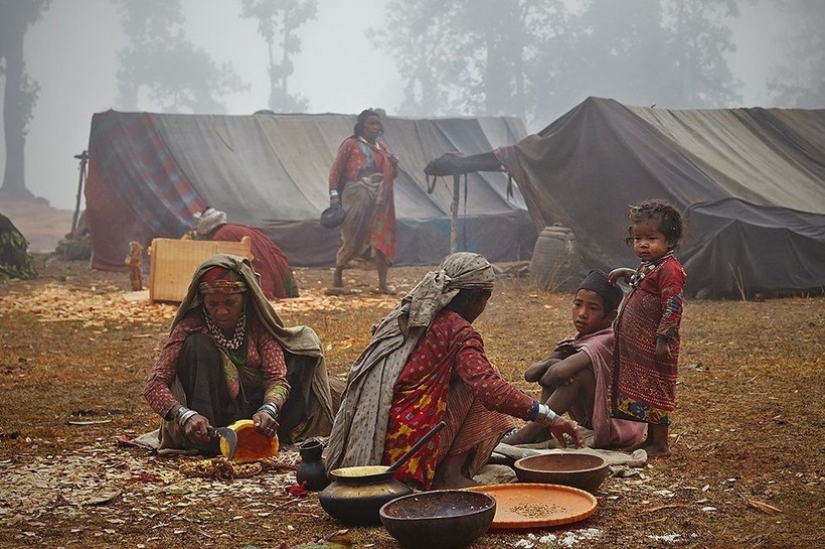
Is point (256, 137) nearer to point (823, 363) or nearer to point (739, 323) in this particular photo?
point (739, 323)

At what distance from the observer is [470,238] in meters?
18.4

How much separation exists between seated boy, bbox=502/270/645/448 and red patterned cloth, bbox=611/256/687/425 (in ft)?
0.26

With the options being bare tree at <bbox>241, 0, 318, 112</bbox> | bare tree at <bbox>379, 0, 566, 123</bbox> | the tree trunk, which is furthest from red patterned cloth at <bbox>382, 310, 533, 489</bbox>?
bare tree at <bbox>241, 0, 318, 112</bbox>

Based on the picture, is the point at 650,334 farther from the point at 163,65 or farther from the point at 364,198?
the point at 163,65

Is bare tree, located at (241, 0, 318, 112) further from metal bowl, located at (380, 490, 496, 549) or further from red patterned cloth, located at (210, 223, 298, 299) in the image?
metal bowl, located at (380, 490, 496, 549)

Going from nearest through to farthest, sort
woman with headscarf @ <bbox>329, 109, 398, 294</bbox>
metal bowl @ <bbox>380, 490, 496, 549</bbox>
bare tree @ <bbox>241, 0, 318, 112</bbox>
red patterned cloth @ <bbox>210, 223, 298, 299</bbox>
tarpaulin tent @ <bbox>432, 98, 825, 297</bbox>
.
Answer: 1. metal bowl @ <bbox>380, 490, 496, 549</bbox>
2. tarpaulin tent @ <bbox>432, 98, 825, 297</bbox>
3. red patterned cloth @ <bbox>210, 223, 298, 299</bbox>
4. woman with headscarf @ <bbox>329, 109, 398, 294</bbox>
5. bare tree @ <bbox>241, 0, 318, 112</bbox>

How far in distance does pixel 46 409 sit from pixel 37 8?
48.5 meters

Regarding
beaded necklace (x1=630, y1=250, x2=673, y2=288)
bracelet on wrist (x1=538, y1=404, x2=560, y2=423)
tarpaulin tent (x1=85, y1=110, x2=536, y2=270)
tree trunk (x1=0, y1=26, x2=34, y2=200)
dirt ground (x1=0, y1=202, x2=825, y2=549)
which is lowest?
dirt ground (x1=0, y1=202, x2=825, y2=549)

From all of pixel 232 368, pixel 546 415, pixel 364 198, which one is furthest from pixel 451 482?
pixel 364 198

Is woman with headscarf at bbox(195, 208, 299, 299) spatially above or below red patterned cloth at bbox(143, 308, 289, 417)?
above

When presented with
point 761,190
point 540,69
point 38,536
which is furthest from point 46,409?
point 540,69

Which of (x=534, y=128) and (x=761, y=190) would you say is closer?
(x=761, y=190)

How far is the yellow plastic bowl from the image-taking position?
4.79m

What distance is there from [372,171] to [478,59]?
158ft
